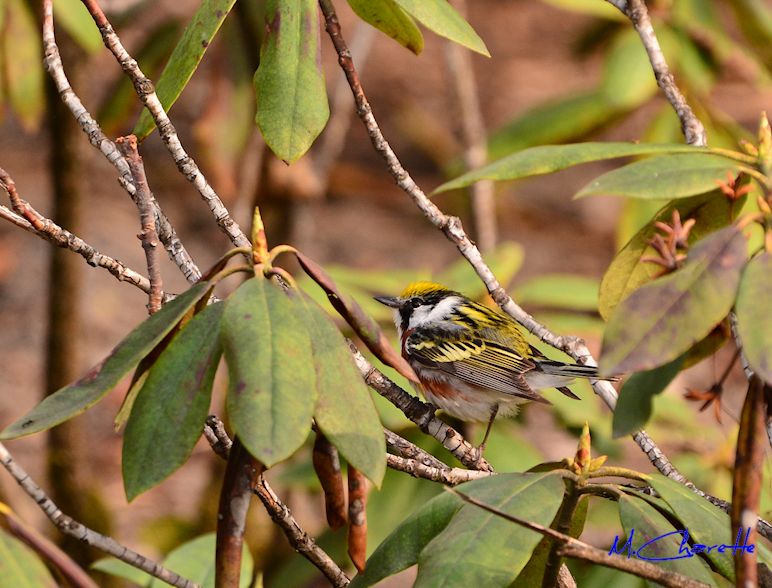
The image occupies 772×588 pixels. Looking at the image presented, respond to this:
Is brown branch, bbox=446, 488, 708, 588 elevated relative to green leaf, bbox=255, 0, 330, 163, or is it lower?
lower

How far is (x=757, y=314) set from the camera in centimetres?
122

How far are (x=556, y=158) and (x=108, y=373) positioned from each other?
69cm

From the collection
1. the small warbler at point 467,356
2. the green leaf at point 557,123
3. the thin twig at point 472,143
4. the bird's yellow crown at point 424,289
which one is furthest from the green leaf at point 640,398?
the thin twig at point 472,143

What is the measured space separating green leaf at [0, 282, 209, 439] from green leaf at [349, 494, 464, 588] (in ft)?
1.50

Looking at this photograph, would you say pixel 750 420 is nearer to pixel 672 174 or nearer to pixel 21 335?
pixel 672 174

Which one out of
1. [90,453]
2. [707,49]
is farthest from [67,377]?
[707,49]

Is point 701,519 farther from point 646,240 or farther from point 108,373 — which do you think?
point 108,373

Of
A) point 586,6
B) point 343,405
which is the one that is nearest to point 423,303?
point 586,6

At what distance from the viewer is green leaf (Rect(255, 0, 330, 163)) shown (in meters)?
1.76

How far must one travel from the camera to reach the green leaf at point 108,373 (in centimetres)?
128

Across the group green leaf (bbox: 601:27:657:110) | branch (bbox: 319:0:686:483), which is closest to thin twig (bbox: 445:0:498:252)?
green leaf (bbox: 601:27:657:110)

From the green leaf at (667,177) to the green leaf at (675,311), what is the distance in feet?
0.41

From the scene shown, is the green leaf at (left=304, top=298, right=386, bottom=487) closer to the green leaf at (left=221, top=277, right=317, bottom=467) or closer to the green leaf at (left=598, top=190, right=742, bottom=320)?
the green leaf at (left=221, top=277, right=317, bottom=467)

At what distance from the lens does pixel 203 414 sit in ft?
4.21
